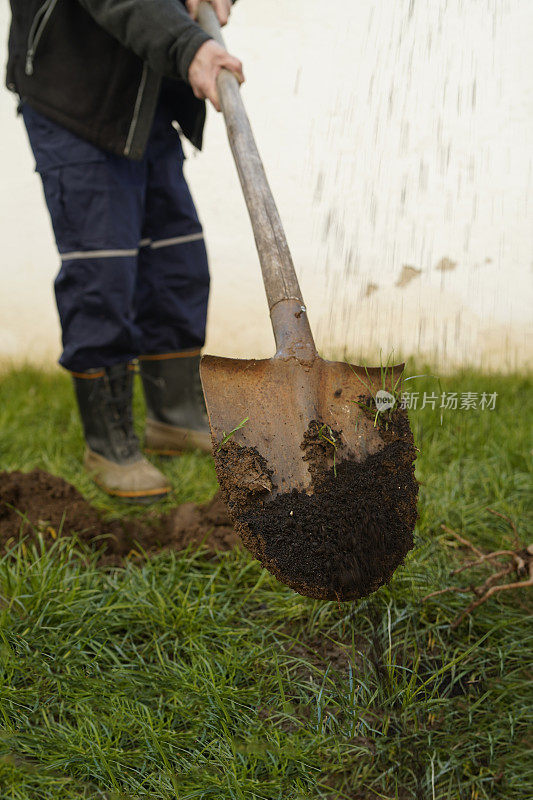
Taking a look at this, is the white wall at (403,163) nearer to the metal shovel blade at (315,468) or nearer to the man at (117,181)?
the man at (117,181)

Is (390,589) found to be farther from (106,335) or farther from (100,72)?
(100,72)

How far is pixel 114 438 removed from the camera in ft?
8.41

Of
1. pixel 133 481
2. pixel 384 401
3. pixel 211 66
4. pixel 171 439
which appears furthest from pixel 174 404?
pixel 384 401

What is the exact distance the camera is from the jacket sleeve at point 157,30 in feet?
6.02

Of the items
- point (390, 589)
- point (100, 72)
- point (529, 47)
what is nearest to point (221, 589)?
point (390, 589)

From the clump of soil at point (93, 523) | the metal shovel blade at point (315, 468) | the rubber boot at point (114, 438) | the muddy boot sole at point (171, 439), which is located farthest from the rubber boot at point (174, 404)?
the metal shovel blade at point (315, 468)

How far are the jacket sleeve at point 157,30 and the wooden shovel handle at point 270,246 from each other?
0.19 m

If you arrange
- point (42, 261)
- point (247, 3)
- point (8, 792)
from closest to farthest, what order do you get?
point (8, 792)
point (247, 3)
point (42, 261)

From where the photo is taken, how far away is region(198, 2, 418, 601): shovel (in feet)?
4.15

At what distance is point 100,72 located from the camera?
2219 mm

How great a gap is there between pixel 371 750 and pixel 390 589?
41 centimetres

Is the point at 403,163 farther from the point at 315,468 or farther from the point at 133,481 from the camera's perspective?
the point at 315,468

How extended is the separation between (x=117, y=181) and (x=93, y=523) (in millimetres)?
1149

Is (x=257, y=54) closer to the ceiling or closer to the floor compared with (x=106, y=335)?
closer to the ceiling
